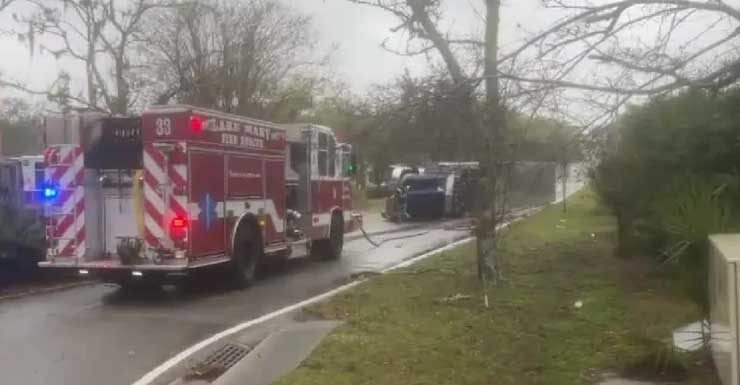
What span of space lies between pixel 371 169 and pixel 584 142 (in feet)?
168

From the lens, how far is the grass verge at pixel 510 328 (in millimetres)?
7715

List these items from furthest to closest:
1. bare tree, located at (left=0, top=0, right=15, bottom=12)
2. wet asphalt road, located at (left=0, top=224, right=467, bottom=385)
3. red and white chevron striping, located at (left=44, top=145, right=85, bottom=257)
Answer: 1. bare tree, located at (left=0, top=0, right=15, bottom=12)
2. red and white chevron striping, located at (left=44, top=145, right=85, bottom=257)
3. wet asphalt road, located at (left=0, top=224, right=467, bottom=385)

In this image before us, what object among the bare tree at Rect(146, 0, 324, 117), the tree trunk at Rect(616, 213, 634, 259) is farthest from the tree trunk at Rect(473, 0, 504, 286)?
the bare tree at Rect(146, 0, 324, 117)

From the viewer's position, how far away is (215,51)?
34250 mm

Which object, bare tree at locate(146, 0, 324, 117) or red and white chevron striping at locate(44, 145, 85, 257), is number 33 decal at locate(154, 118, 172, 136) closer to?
red and white chevron striping at locate(44, 145, 85, 257)

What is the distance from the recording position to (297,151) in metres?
17.7

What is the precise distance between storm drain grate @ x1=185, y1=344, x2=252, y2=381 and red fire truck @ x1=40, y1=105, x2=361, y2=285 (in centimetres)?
343

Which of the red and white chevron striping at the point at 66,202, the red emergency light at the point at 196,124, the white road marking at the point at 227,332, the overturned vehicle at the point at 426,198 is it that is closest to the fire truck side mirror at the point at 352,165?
the white road marking at the point at 227,332

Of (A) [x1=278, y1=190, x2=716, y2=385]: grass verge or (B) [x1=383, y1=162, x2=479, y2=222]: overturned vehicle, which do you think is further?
(B) [x1=383, y1=162, x2=479, y2=222]: overturned vehicle

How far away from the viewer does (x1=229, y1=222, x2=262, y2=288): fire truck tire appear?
14.4 m

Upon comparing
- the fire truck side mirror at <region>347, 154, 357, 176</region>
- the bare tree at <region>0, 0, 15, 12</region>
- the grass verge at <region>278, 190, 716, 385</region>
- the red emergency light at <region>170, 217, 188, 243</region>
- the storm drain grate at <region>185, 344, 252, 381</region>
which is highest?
the bare tree at <region>0, 0, 15, 12</region>

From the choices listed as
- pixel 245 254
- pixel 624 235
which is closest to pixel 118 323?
pixel 245 254

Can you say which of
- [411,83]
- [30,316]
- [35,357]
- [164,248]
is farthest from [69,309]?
[411,83]

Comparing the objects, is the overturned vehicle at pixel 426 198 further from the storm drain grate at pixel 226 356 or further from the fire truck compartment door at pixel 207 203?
the storm drain grate at pixel 226 356
